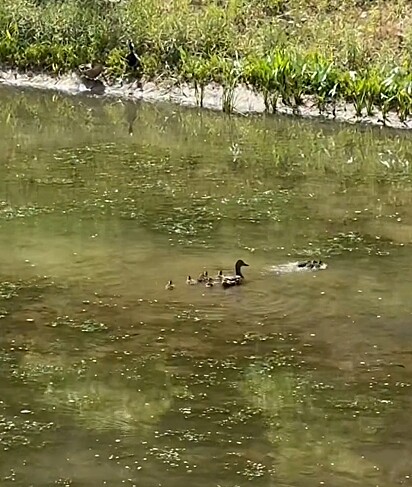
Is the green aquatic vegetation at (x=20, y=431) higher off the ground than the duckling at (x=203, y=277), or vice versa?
the duckling at (x=203, y=277)

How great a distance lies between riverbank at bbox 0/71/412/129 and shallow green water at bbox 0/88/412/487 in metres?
3.04

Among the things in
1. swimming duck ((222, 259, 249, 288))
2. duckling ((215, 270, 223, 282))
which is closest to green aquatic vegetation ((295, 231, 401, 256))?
swimming duck ((222, 259, 249, 288))

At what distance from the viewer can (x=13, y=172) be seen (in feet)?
45.0

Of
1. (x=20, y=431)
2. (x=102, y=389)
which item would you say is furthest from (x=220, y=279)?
(x=20, y=431)

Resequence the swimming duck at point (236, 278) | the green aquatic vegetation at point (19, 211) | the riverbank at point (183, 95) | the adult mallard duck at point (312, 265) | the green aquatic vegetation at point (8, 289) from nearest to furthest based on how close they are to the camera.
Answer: the green aquatic vegetation at point (8, 289) < the swimming duck at point (236, 278) < the adult mallard duck at point (312, 265) < the green aquatic vegetation at point (19, 211) < the riverbank at point (183, 95)

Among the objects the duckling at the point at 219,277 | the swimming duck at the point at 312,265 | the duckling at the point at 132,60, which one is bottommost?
the duckling at the point at 219,277

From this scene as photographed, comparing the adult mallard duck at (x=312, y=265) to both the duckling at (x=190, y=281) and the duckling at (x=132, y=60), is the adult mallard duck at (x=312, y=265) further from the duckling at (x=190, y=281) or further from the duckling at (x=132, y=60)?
the duckling at (x=132, y=60)

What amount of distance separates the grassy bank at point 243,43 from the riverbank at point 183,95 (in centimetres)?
14

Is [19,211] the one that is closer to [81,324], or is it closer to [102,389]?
[81,324]

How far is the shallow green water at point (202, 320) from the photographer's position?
6.06 m

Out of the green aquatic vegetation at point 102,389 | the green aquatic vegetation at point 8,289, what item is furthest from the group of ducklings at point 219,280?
the green aquatic vegetation at point 102,389

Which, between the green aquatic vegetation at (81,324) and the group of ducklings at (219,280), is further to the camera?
the group of ducklings at (219,280)

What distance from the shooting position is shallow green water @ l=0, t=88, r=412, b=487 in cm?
606

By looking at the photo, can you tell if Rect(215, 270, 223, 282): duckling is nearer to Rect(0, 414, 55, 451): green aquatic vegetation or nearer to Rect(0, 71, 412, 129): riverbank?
Rect(0, 414, 55, 451): green aquatic vegetation
